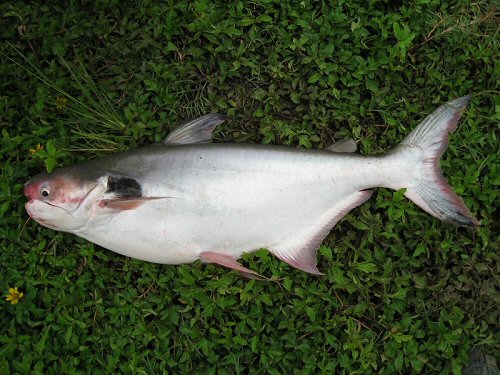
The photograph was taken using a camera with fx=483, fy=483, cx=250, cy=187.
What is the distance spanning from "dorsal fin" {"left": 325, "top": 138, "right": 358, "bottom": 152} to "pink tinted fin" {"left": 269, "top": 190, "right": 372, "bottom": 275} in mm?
298

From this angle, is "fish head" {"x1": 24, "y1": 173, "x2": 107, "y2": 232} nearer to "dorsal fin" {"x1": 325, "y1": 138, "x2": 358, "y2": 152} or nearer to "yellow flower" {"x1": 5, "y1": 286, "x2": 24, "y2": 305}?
"yellow flower" {"x1": 5, "y1": 286, "x2": 24, "y2": 305}

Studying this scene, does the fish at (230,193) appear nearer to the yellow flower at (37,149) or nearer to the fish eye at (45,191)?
the fish eye at (45,191)

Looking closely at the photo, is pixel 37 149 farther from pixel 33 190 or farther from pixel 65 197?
pixel 65 197

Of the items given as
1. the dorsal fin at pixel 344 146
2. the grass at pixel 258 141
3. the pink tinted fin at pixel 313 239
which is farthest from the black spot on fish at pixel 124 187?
the dorsal fin at pixel 344 146

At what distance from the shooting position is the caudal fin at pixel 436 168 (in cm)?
318

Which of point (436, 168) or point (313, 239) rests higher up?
point (436, 168)

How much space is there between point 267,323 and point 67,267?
149cm

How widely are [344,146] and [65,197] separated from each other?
1856 millimetres

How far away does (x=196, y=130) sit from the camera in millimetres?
3283

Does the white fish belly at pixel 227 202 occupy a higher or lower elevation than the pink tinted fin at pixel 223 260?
higher

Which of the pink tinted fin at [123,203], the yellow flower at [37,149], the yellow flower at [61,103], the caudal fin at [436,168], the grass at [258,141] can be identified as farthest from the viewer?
the yellow flower at [61,103]

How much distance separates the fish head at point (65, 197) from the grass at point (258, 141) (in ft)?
1.28

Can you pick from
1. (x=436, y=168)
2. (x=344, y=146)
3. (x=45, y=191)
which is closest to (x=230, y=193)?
(x=344, y=146)

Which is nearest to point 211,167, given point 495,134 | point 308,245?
point 308,245
